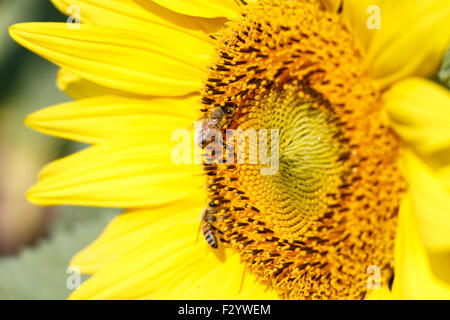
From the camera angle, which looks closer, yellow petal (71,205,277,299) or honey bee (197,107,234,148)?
honey bee (197,107,234,148)

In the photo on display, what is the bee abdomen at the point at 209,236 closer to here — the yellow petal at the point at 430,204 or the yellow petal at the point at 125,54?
the yellow petal at the point at 125,54

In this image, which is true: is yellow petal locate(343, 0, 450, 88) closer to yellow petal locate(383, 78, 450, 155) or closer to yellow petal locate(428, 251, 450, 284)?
yellow petal locate(383, 78, 450, 155)

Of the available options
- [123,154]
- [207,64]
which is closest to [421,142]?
[207,64]

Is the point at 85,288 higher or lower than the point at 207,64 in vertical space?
lower

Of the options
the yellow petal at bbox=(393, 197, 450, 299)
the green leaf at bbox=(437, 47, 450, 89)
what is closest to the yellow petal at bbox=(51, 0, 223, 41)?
the green leaf at bbox=(437, 47, 450, 89)
